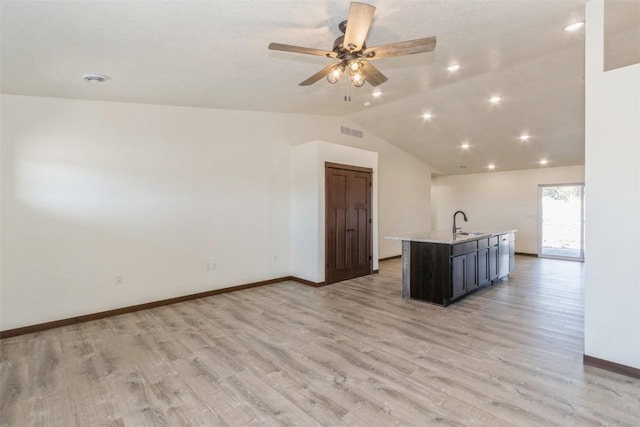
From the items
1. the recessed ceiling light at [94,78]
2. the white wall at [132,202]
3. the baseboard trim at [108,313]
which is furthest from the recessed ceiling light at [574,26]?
the baseboard trim at [108,313]

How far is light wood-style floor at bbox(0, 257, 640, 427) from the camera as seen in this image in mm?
2156

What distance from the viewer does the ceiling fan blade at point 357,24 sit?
80.7 inches

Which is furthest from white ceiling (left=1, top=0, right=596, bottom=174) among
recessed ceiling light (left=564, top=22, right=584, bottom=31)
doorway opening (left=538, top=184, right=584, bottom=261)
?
doorway opening (left=538, top=184, right=584, bottom=261)

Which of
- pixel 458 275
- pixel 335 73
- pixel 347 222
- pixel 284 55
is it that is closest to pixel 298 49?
pixel 335 73

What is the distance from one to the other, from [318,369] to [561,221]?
890cm

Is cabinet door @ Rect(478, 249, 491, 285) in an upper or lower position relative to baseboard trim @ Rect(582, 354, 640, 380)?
upper

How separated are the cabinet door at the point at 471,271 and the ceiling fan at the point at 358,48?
3118 mm

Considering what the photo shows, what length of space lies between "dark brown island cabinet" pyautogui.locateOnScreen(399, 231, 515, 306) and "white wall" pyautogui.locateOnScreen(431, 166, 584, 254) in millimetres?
4927

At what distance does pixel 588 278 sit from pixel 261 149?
4.79 metres

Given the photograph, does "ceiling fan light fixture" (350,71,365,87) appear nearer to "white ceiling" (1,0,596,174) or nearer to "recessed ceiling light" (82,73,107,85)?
"white ceiling" (1,0,596,174)

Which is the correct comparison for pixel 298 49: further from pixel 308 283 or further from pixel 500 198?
pixel 500 198

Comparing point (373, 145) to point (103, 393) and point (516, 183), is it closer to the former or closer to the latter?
point (516, 183)

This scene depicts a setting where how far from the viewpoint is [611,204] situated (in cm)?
265

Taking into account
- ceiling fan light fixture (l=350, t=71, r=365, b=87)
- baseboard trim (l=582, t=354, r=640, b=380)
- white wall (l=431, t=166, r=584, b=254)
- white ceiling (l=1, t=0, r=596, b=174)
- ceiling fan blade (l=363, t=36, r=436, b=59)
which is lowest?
baseboard trim (l=582, t=354, r=640, b=380)
